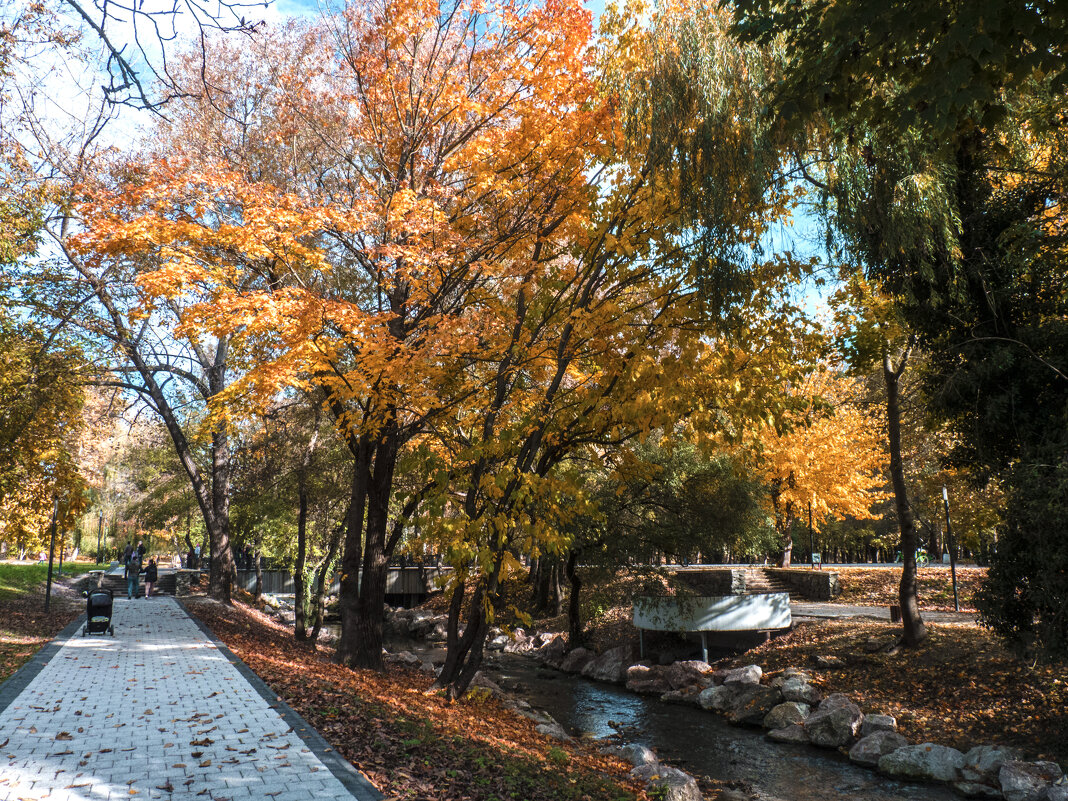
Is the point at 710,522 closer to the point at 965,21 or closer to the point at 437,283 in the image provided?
the point at 437,283

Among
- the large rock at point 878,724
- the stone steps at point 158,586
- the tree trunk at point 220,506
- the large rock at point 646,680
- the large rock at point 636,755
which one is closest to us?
the large rock at point 636,755

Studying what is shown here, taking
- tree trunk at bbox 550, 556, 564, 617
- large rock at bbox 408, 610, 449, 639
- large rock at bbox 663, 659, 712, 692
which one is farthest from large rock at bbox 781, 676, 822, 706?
large rock at bbox 408, 610, 449, 639

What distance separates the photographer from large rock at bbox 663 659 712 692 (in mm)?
16250

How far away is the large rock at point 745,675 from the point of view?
49.7 ft

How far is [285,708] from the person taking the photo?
7590 millimetres

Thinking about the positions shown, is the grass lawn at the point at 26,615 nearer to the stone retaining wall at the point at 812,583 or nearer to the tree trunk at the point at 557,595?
the tree trunk at the point at 557,595

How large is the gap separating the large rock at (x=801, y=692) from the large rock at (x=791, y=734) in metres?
1.06

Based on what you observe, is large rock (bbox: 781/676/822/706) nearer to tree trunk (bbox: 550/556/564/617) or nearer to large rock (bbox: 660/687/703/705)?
large rock (bbox: 660/687/703/705)

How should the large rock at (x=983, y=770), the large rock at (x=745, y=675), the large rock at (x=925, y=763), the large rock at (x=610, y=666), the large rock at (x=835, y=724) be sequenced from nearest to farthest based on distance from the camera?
the large rock at (x=983, y=770)
the large rock at (x=925, y=763)
the large rock at (x=835, y=724)
the large rock at (x=745, y=675)
the large rock at (x=610, y=666)

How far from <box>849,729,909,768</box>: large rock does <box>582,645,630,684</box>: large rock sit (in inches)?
313

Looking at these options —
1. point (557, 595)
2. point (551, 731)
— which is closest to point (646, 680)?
point (551, 731)

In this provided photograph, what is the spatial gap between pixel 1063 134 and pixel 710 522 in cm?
1222

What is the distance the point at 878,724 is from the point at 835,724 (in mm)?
664

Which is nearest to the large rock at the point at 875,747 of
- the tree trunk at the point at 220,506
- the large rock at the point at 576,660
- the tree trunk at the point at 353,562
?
the tree trunk at the point at 353,562
